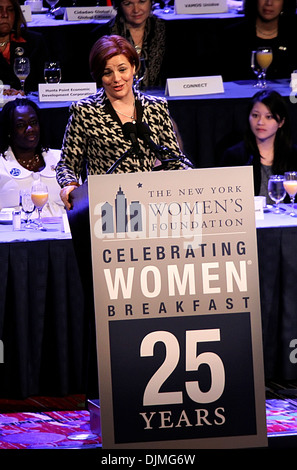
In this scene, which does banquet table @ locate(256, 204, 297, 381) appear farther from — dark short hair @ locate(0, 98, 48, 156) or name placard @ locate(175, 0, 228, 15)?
name placard @ locate(175, 0, 228, 15)

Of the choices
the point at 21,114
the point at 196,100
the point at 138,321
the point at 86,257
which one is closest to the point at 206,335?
the point at 138,321

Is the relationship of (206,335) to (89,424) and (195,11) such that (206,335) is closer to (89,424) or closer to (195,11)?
(89,424)

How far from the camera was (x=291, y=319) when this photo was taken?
3.51 m

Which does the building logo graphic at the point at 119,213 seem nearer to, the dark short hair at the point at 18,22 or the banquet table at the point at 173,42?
the dark short hair at the point at 18,22

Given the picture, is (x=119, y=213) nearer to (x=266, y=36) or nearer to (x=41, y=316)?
(x=41, y=316)

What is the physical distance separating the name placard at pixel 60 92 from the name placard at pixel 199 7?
3.30 ft

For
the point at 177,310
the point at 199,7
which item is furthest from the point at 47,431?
the point at 199,7

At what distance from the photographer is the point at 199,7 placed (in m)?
5.11

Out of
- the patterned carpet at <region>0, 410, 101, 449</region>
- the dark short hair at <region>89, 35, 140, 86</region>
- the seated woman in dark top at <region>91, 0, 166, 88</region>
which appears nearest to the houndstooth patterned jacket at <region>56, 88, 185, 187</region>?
the dark short hair at <region>89, 35, 140, 86</region>

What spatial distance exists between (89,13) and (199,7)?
0.63 meters

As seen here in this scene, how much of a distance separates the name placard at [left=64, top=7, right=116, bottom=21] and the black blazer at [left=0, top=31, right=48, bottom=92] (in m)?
0.33

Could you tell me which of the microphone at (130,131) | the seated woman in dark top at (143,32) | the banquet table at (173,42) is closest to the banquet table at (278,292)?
the microphone at (130,131)

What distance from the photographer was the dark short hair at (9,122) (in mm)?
4090

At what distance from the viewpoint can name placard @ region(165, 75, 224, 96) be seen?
4.49 meters
